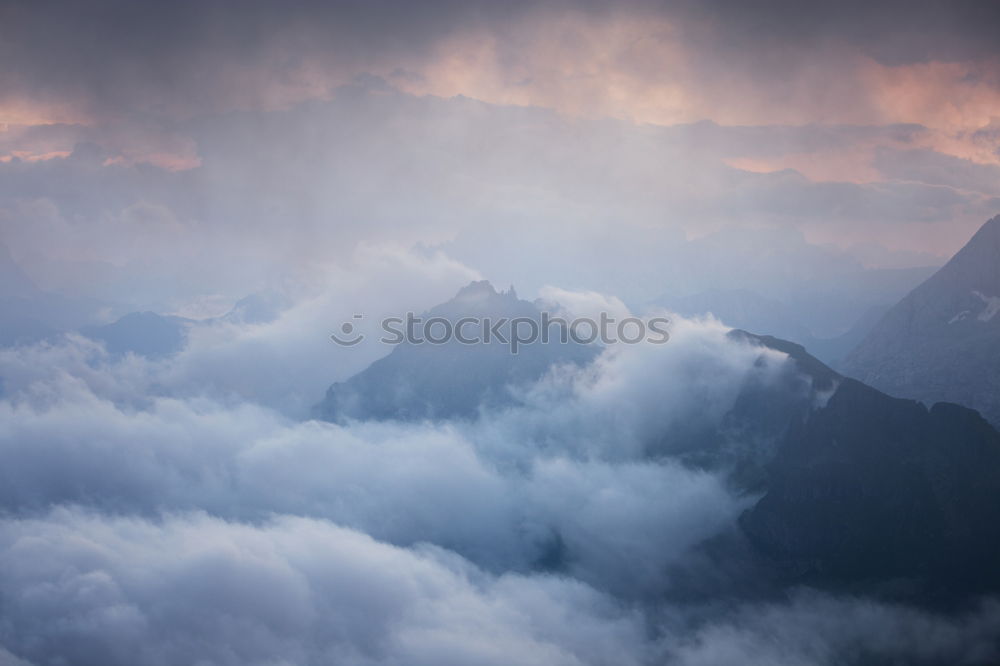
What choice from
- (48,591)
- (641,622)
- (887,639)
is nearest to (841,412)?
(887,639)

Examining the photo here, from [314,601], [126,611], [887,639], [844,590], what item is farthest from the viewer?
[314,601]

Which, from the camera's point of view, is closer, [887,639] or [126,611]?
[887,639]

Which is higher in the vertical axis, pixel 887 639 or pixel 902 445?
pixel 902 445

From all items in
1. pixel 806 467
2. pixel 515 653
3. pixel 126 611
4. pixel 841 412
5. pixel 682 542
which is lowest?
pixel 515 653

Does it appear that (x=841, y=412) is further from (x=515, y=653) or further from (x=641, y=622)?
(x=515, y=653)

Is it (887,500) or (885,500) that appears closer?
(887,500)

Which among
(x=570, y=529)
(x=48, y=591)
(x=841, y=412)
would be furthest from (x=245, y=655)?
(x=841, y=412)

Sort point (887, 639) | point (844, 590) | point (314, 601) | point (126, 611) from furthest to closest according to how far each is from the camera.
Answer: point (314, 601) < point (126, 611) < point (844, 590) < point (887, 639)

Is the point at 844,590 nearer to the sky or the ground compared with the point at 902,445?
nearer to the ground

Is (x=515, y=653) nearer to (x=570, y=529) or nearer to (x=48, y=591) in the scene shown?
(x=570, y=529)
